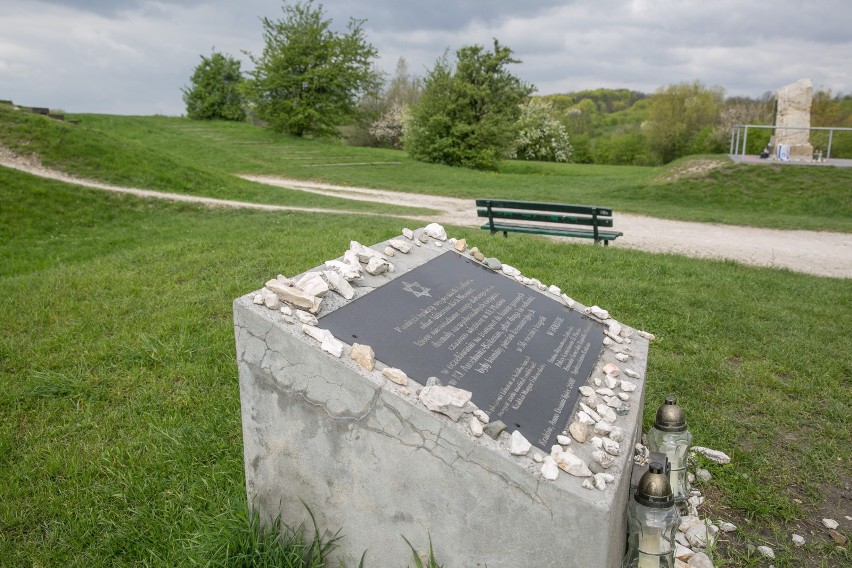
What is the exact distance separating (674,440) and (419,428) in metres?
1.63

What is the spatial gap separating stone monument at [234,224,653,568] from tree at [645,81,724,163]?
3950 centimetres

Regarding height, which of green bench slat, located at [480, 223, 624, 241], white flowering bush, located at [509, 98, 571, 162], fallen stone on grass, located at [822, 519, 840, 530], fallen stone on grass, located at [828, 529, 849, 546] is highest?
white flowering bush, located at [509, 98, 571, 162]

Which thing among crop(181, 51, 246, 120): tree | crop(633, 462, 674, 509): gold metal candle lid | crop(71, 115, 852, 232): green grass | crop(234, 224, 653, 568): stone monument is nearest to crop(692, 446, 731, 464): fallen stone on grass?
crop(234, 224, 653, 568): stone monument

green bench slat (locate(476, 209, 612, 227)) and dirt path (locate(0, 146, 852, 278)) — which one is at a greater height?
green bench slat (locate(476, 209, 612, 227))

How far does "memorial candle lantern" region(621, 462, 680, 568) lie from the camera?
2549mm

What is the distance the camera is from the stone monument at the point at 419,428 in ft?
7.28

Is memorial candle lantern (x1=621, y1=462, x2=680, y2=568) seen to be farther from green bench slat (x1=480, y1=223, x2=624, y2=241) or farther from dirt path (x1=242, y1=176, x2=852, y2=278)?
dirt path (x1=242, y1=176, x2=852, y2=278)

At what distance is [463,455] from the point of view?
2.23 m

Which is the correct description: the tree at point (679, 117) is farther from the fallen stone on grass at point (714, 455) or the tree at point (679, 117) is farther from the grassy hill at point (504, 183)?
the fallen stone on grass at point (714, 455)

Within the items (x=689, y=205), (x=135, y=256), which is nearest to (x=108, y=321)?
(x=135, y=256)

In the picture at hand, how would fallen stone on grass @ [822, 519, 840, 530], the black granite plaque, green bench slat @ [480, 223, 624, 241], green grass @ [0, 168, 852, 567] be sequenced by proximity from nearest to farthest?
1. the black granite plaque
2. green grass @ [0, 168, 852, 567]
3. fallen stone on grass @ [822, 519, 840, 530]
4. green bench slat @ [480, 223, 624, 241]

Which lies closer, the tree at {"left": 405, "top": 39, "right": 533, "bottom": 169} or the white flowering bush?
the tree at {"left": 405, "top": 39, "right": 533, "bottom": 169}

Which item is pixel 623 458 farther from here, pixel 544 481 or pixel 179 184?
pixel 179 184

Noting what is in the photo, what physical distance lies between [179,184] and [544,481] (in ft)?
47.6
